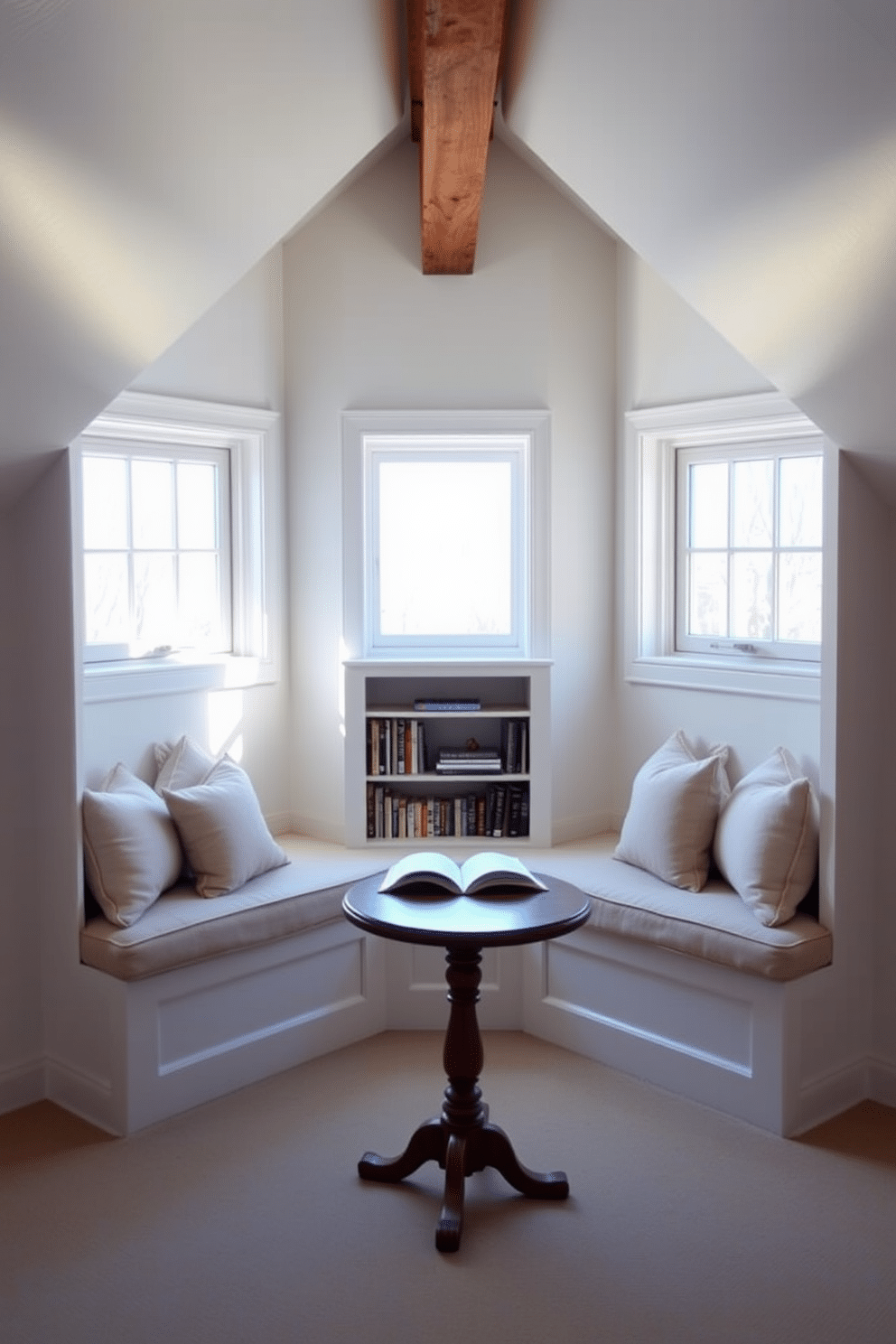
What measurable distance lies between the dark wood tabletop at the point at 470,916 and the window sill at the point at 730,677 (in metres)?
1.26

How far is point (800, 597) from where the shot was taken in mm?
4117

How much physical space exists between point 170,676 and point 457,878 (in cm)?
153

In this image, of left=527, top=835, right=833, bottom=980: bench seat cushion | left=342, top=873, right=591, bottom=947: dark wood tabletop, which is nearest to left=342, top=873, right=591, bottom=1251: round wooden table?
left=342, top=873, right=591, bottom=947: dark wood tabletop

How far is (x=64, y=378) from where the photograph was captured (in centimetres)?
293

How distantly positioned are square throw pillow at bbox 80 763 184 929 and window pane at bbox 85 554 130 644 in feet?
2.35

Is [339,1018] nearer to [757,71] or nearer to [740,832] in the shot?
[740,832]

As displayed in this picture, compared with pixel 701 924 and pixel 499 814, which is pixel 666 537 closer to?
pixel 499 814

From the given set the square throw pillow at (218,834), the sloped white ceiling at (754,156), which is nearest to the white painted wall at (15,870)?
the square throw pillow at (218,834)

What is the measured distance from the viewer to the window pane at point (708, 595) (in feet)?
14.4

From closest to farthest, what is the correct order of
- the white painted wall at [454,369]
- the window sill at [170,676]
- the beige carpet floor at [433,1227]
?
1. the beige carpet floor at [433,1227]
2. the window sill at [170,676]
3. the white painted wall at [454,369]

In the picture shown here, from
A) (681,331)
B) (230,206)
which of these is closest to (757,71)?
(230,206)

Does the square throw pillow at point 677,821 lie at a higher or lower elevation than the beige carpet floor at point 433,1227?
higher

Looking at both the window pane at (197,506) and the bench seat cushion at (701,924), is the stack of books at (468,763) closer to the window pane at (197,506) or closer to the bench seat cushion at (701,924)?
the bench seat cushion at (701,924)

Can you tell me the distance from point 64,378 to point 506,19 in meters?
1.50
